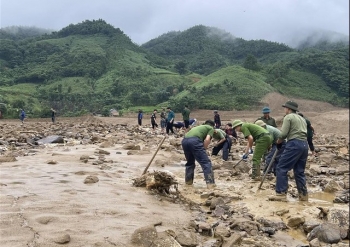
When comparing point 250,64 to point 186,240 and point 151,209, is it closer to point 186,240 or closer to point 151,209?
point 151,209

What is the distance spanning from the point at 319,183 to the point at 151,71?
52.1 meters

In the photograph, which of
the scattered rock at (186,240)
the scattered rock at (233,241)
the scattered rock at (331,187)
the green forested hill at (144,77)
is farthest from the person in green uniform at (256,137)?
the green forested hill at (144,77)

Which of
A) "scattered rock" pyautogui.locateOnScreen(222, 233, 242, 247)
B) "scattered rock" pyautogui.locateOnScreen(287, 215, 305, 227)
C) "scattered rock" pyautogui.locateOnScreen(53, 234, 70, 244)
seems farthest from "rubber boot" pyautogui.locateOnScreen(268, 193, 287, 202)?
"scattered rock" pyautogui.locateOnScreen(53, 234, 70, 244)

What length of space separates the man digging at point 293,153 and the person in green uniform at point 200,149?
1.24 metres

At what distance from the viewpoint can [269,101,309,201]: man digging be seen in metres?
6.40

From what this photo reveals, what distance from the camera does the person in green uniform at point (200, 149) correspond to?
23.6ft

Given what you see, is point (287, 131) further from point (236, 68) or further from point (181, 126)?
point (236, 68)

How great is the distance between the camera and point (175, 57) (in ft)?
293

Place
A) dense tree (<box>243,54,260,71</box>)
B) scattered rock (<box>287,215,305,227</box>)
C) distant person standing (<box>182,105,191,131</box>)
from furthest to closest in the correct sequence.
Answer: dense tree (<box>243,54,260,71</box>) → distant person standing (<box>182,105,191,131</box>) → scattered rock (<box>287,215,305,227</box>)

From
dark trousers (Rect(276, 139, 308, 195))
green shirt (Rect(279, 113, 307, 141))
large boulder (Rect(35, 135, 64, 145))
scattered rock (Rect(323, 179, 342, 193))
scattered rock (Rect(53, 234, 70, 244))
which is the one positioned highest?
green shirt (Rect(279, 113, 307, 141))

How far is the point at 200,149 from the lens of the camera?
7234 millimetres

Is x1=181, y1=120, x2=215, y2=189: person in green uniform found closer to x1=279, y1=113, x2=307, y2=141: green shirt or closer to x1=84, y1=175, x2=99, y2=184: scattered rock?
x1=279, y1=113, x2=307, y2=141: green shirt

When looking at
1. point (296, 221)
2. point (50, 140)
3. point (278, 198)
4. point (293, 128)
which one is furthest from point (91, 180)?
point (50, 140)

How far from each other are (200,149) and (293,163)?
1.63 metres
